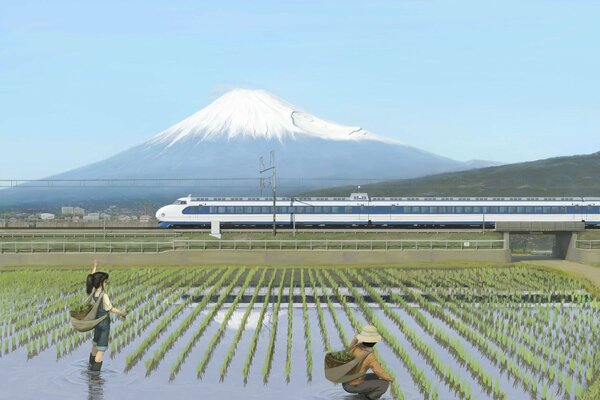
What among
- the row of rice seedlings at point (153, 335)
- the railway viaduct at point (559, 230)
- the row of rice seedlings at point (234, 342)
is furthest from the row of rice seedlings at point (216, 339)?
the railway viaduct at point (559, 230)

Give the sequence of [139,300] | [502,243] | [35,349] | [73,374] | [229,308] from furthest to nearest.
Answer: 1. [502,243]
2. [139,300]
3. [229,308]
4. [35,349]
5. [73,374]

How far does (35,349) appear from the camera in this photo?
2388cm

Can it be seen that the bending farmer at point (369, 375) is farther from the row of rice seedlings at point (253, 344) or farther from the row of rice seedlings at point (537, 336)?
the row of rice seedlings at point (537, 336)

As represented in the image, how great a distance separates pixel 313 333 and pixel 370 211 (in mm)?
52204


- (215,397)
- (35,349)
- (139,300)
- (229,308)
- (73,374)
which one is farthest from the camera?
(139,300)

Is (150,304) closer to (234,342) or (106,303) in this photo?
(234,342)

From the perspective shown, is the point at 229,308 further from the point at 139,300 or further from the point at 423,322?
the point at 423,322

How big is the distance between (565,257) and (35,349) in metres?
45.7

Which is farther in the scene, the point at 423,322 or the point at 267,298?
the point at 267,298

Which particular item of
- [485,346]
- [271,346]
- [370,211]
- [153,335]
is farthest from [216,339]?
[370,211]

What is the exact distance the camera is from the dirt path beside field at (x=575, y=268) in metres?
46.7

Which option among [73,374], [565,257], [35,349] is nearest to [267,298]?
[35,349]

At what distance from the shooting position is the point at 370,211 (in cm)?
7881

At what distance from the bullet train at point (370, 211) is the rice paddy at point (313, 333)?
101 feet
